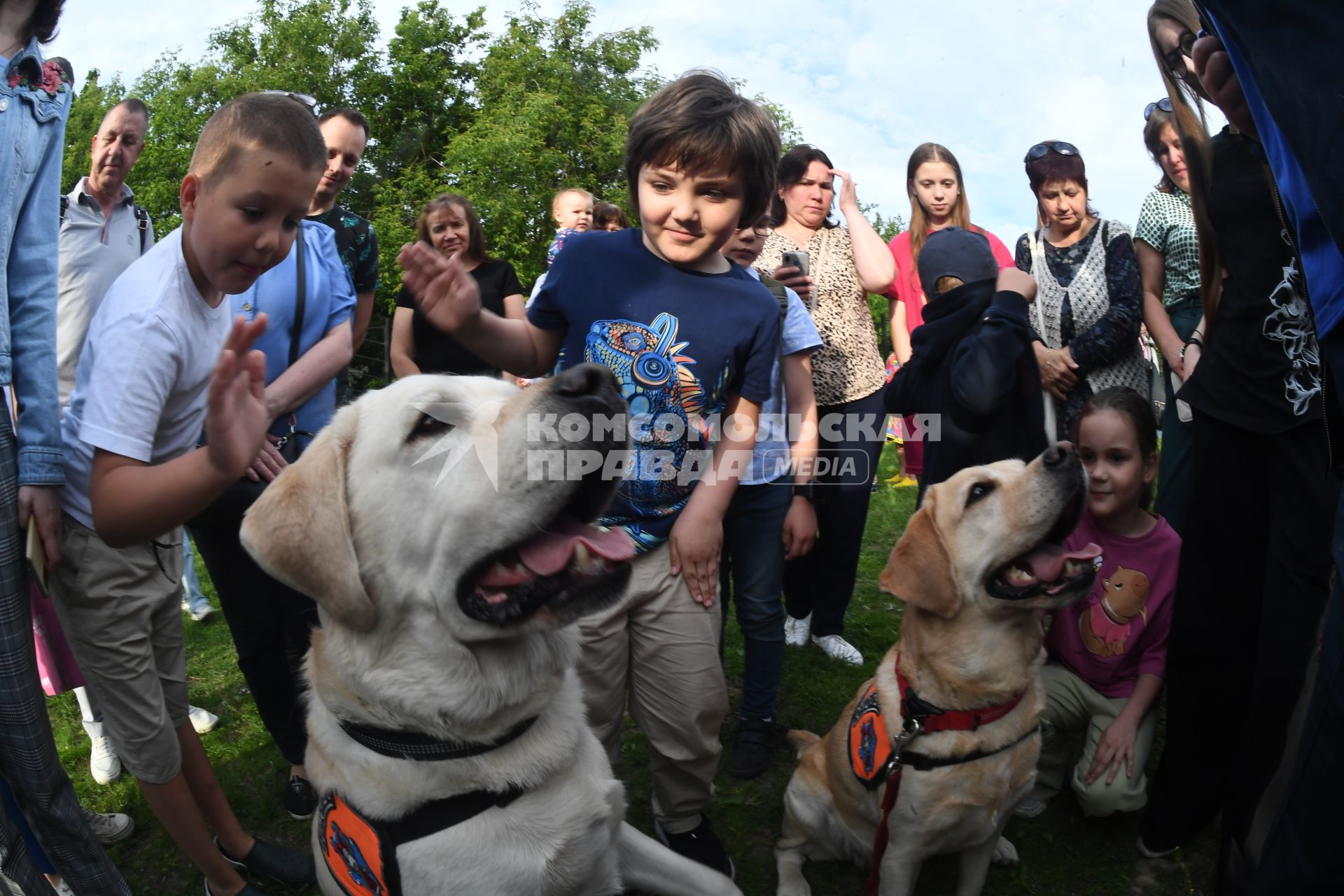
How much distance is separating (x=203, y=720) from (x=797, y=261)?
3455 mm

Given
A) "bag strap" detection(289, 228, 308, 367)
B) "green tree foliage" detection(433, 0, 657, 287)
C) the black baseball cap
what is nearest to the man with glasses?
"bag strap" detection(289, 228, 308, 367)

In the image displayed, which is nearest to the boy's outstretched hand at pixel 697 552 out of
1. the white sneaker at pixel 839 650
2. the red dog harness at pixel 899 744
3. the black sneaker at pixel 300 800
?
the red dog harness at pixel 899 744

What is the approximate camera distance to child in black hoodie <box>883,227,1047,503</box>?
2.88 metres

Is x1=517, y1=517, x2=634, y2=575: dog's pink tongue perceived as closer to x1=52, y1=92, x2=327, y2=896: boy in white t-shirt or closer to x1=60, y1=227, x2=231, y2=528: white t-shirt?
x1=52, y1=92, x2=327, y2=896: boy in white t-shirt

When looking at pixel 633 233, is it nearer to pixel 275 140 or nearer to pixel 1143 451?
pixel 275 140

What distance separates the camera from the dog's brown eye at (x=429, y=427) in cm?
178

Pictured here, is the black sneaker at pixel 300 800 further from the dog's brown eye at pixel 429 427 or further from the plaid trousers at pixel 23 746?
the dog's brown eye at pixel 429 427

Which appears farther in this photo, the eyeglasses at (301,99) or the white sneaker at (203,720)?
the white sneaker at (203,720)

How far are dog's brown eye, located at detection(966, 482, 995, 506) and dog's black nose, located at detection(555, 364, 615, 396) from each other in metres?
1.37

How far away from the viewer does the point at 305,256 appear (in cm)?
320

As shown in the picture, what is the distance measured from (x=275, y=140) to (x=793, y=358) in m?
1.91

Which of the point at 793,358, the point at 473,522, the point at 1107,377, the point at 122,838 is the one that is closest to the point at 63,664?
the point at 122,838

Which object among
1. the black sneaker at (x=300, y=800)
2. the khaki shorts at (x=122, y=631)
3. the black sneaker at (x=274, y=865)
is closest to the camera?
the khaki shorts at (x=122, y=631)

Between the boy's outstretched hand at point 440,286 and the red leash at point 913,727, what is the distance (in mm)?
1715
